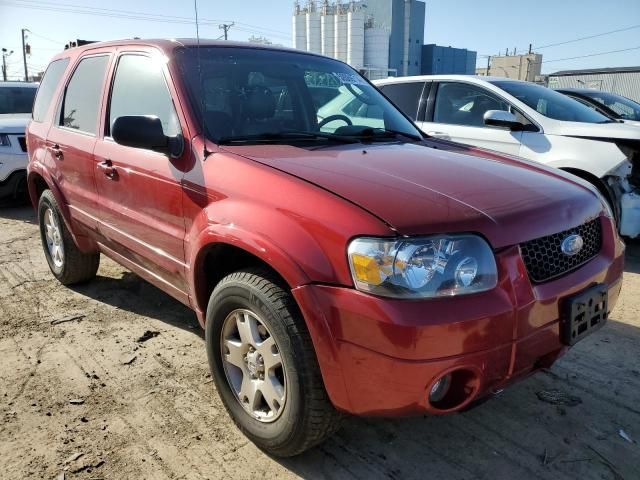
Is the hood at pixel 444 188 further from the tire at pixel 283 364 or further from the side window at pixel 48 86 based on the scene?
the side window at pixel 48 86

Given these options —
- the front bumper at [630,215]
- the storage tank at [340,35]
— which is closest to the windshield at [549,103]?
the front bumper at [630,215]

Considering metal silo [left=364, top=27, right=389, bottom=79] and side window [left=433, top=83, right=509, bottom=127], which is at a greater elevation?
metal silo [left=364, top=27, right=389, bottom=79]

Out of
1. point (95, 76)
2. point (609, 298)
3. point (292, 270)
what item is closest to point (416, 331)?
point (292, 270)

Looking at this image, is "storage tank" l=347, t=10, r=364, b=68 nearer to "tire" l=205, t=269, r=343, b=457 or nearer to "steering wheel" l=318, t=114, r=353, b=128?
"steering wheel" l=318, t=114, r=353, b=128

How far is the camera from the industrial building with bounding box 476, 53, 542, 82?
69.6 meters

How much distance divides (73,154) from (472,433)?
3.17 m

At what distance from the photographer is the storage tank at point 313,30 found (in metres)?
61.4

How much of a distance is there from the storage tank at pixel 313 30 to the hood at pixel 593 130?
60011 millimetres

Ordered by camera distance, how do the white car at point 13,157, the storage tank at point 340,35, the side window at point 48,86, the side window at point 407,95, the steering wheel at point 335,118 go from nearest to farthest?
1. the steering wheel at point 335,118
2. the side window at point 48,86
3. the side window at point 407,95
4. the white car at point 13,157
5. the storage tank at point 340,35

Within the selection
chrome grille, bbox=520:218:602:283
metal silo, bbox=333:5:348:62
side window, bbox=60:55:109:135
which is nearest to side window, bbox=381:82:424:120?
side window, bbox=60:55:109:135

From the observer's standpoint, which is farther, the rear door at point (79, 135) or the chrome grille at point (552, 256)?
the rear door at point (79, 135)

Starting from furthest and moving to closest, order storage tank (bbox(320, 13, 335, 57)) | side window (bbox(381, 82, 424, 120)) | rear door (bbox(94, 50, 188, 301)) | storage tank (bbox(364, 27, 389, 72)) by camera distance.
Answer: storage tank (bbox(364, 27, 389, 72)) < storage tank (bbox(320, 13, 335, 57)) < side window (bbox(381, 82, 424, 120)) < rear door (bbox(94, 50, 188, 301))

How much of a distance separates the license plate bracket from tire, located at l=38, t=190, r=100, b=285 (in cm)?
A: 356

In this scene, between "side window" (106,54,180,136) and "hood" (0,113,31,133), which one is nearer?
"side window" (106,54,180,136)
